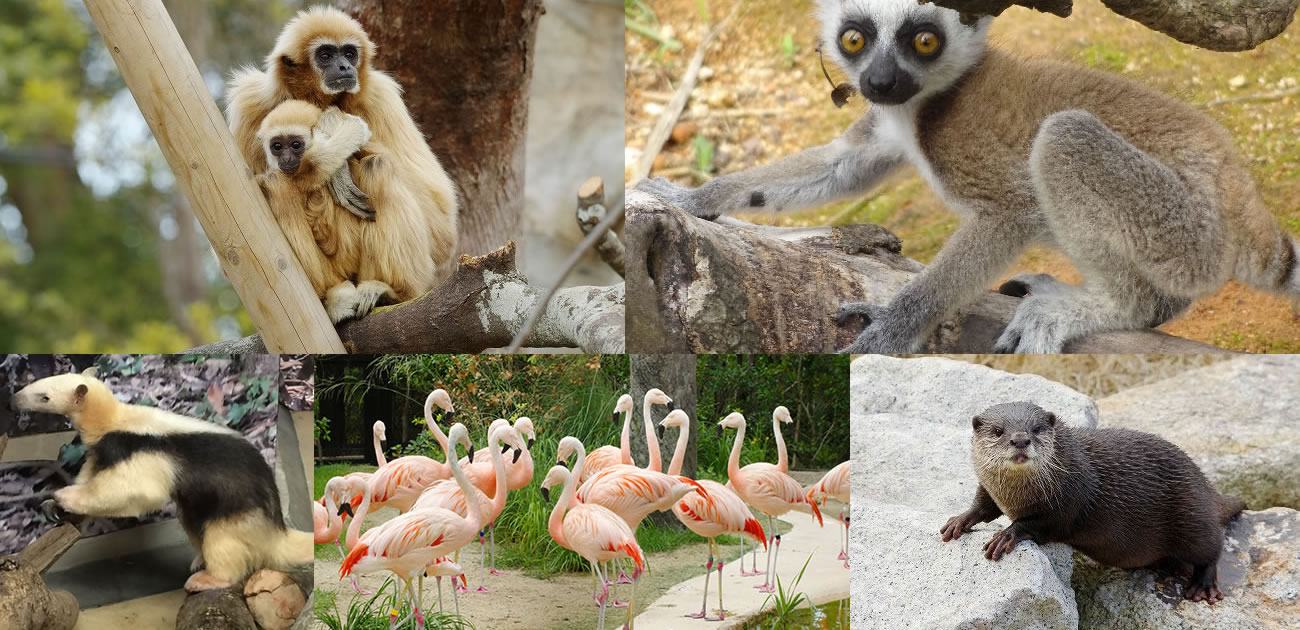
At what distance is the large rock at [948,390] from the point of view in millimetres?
4363

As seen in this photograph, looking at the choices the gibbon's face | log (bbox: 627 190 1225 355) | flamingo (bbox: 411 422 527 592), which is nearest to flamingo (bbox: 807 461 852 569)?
log (bbox: 627 190 1225 355)

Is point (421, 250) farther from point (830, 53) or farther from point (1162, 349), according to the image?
point (1162, 349)

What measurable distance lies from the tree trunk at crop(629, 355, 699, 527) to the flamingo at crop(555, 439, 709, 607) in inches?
3.9

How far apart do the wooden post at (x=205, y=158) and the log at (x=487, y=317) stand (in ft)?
1.19

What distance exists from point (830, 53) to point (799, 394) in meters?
1.48

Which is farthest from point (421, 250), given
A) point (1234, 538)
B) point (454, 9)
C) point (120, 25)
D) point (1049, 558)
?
point (1234, 538)

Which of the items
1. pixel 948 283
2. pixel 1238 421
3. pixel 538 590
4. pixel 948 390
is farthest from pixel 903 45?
pixel 538 590

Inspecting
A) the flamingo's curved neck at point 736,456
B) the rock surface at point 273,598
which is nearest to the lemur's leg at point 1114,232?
the flamingo's curved neck at point 736,456

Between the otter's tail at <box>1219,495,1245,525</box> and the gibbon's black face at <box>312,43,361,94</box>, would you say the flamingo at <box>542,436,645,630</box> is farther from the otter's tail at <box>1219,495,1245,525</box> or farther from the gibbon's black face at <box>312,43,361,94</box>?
the otter's tail at <box>1219,495,1245,525</box>

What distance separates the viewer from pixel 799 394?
4.39 metres

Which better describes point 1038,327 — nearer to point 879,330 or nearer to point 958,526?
point 879,330

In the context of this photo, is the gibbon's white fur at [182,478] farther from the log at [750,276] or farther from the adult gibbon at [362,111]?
the log at [750,276]

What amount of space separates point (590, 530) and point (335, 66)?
223 centimetres

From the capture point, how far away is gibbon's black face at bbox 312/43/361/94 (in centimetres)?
416
